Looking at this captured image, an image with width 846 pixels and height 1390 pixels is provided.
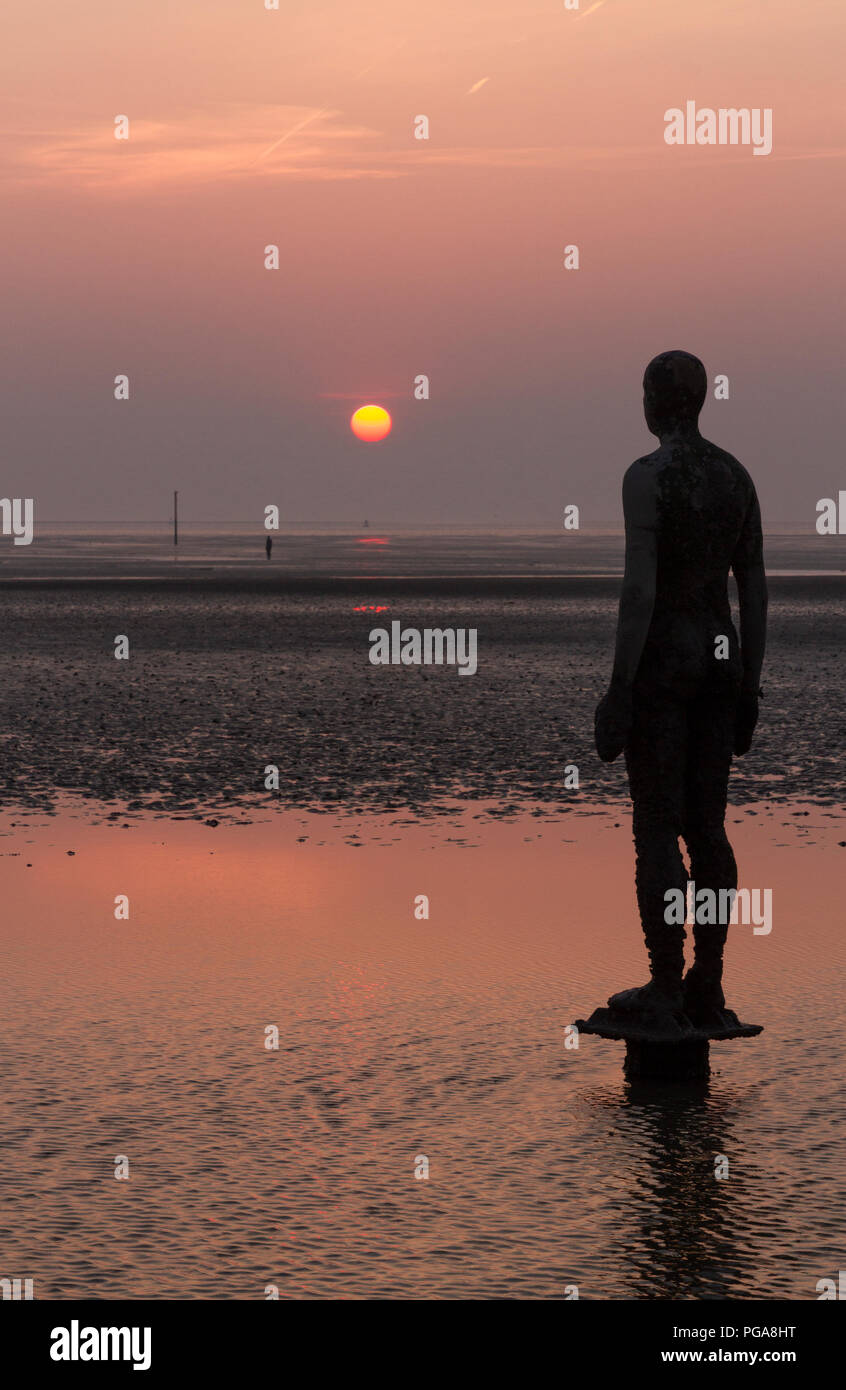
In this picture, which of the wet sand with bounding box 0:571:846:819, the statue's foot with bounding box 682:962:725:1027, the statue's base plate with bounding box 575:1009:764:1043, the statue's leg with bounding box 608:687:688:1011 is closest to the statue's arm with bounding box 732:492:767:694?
the statue's leg with bounding box 608:687:688:1011

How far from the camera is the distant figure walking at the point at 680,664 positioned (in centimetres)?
801

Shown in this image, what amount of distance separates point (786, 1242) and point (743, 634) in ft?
10.0

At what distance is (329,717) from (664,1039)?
15.0 m

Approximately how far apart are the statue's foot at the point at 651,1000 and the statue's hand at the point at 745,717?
1.10 metres

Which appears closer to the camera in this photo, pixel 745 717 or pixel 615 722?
pixel 615 722

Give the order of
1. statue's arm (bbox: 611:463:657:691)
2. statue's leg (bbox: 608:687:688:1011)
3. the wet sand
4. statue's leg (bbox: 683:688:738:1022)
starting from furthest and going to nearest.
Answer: the wet sand
statue's leg (bbox: 683:688:738:1022)
statue's leg (bbox: 608:687:688:1011)
statue's arm (bbox: 611:463:657:691)

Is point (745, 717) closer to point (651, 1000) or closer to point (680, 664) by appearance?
point (680, 664)

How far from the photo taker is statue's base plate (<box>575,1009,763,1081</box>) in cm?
783

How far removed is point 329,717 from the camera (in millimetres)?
22578

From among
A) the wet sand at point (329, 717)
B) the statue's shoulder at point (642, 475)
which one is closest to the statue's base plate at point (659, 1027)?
the statue's shoulder at point (642, 475)

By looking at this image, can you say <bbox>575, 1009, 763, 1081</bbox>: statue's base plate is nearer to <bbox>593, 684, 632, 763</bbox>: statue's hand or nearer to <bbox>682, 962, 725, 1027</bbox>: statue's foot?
<bbox>682, 962, 725, 1027</bbox>: statue's foot

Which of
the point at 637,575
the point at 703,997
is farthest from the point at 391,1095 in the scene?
the point at 637,575

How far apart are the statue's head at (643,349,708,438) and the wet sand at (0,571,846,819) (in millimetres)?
7373

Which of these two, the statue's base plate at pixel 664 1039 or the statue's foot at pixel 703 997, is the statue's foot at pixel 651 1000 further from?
the statue's foot at pixel 703 997
